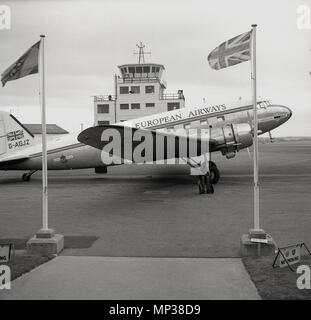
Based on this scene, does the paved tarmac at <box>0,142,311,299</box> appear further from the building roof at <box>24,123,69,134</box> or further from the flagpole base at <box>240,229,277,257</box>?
the building roof at <box>24,123,69,134</box>

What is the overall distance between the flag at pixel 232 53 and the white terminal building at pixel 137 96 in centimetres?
4851

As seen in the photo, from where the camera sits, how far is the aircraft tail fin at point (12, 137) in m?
23.3

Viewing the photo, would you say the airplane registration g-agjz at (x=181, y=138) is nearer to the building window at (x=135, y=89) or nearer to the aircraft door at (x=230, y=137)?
the aircraft door at (x=230, y=137)

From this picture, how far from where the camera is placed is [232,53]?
973 centimetres

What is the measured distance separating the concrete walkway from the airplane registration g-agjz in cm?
979

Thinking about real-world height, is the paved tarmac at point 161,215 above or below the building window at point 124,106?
below

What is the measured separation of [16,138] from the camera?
928 inches

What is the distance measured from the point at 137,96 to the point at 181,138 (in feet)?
135

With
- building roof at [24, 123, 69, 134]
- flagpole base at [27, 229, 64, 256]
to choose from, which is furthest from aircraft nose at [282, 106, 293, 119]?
building roof at [24, 123, 69, 134]

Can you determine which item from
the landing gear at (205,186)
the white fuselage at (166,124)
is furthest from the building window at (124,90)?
the landing gear at (205,186)

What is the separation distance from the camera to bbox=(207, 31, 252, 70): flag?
31.0ft
